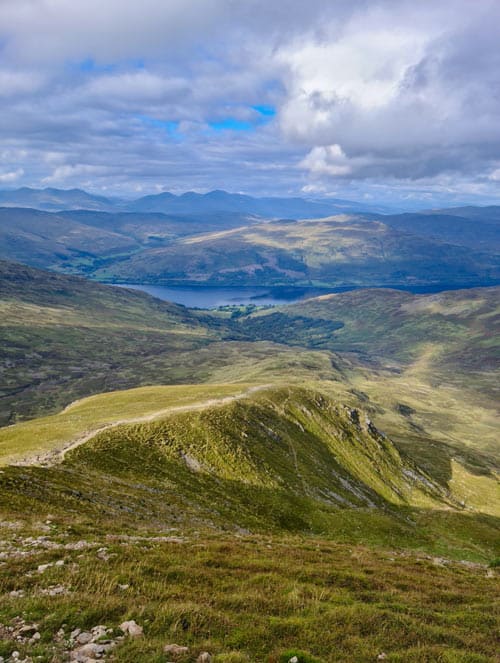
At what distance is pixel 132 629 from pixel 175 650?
6.57 feet

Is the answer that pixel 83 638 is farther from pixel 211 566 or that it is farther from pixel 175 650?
pixel 211 566

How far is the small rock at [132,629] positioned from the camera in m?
14.3

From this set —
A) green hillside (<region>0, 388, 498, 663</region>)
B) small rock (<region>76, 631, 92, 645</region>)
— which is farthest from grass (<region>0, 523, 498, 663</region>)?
small rock (<region>76, 631, 92, 645</region>)

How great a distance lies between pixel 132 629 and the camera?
14492 millimetres

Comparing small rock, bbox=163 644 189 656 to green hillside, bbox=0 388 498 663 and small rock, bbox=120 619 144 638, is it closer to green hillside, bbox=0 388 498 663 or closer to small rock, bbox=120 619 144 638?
green hillside, bbox=0 388 498 663

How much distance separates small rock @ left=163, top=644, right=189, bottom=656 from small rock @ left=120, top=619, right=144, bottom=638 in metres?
1.33

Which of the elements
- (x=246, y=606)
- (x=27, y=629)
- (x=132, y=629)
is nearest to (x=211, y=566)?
(x=246, y=606)

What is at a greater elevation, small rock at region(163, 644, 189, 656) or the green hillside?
small rock at region(163, 644, 189, 656)

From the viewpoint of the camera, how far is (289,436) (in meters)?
94.1

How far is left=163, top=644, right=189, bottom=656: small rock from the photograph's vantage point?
13.3 m

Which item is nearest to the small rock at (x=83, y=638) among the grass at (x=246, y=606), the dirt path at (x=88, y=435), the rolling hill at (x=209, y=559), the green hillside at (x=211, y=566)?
the rolling hill at (x=209, y=559)

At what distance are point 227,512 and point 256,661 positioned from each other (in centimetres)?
4021

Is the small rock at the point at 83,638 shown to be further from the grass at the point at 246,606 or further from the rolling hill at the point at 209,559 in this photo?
the grass at the point at 246,606

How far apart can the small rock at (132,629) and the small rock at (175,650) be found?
1.33 metres
